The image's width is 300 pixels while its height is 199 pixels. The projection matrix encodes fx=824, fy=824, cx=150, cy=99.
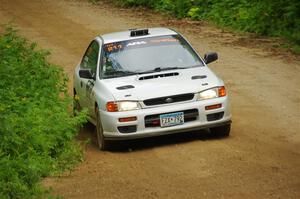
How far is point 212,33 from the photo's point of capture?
25781 mm

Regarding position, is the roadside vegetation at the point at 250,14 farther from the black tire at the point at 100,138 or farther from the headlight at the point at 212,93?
the black tire at the point at 100,138

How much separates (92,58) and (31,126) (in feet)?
9.18

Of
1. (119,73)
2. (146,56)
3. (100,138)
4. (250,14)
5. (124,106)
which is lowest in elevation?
(250,14)

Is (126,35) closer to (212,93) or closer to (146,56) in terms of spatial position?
(146,56)

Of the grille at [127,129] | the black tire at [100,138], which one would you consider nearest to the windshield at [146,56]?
the black tire at [100,138]

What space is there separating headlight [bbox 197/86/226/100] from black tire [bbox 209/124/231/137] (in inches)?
20.0

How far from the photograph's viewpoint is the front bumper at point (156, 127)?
12.2 m

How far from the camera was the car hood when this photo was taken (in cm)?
1227

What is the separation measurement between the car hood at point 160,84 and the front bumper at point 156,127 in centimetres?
21

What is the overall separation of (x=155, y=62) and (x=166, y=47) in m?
0.50

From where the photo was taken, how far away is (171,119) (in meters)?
12.2

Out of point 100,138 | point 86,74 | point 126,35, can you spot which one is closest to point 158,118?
point 100,138

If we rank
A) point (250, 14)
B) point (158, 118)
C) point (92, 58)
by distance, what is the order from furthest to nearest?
point (250, 14), point (92, 58), point (158, 118)

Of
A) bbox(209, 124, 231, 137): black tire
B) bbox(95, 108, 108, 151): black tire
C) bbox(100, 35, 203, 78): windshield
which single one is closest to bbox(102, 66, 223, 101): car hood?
bbox(100, 35, 203, 78): windshield
